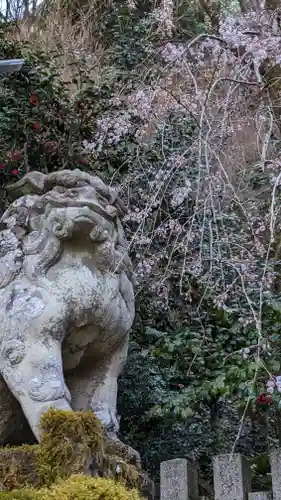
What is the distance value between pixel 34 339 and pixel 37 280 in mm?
248

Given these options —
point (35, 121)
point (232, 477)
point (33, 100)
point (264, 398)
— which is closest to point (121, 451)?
point (232, 477)

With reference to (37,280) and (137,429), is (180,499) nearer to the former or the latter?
(37,280)

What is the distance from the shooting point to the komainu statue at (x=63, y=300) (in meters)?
2.63

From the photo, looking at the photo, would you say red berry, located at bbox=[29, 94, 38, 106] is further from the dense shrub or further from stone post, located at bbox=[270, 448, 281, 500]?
stone post, located at bbox=[270, 448, 281, 500]

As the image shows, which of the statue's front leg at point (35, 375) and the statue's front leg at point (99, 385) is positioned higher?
the statue's front leg at point (35, 375)

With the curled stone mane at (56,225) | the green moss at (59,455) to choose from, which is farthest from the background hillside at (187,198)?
the green moss at (59,455)

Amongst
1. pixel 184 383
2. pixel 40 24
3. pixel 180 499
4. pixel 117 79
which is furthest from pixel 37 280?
pixel 40 24

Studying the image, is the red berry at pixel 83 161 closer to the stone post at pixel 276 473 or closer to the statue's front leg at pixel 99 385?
the statue's front leg at pixel 99 385

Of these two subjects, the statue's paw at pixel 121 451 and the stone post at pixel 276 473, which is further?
the stone post at pixel 276 473

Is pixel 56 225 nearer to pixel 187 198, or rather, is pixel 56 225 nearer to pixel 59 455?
pixel 59 455

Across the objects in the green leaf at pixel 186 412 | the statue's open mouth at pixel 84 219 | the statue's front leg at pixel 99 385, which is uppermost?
the statue's open mouth at pixel 84 219

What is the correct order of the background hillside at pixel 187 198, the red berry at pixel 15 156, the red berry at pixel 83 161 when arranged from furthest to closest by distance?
1. the red berry at pixel 83 161
2. the red berry at pixel 15 156
3. the background hillside at pixel 187 198

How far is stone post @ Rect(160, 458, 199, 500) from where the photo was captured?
2766 mm

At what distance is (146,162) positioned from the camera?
187 inches
